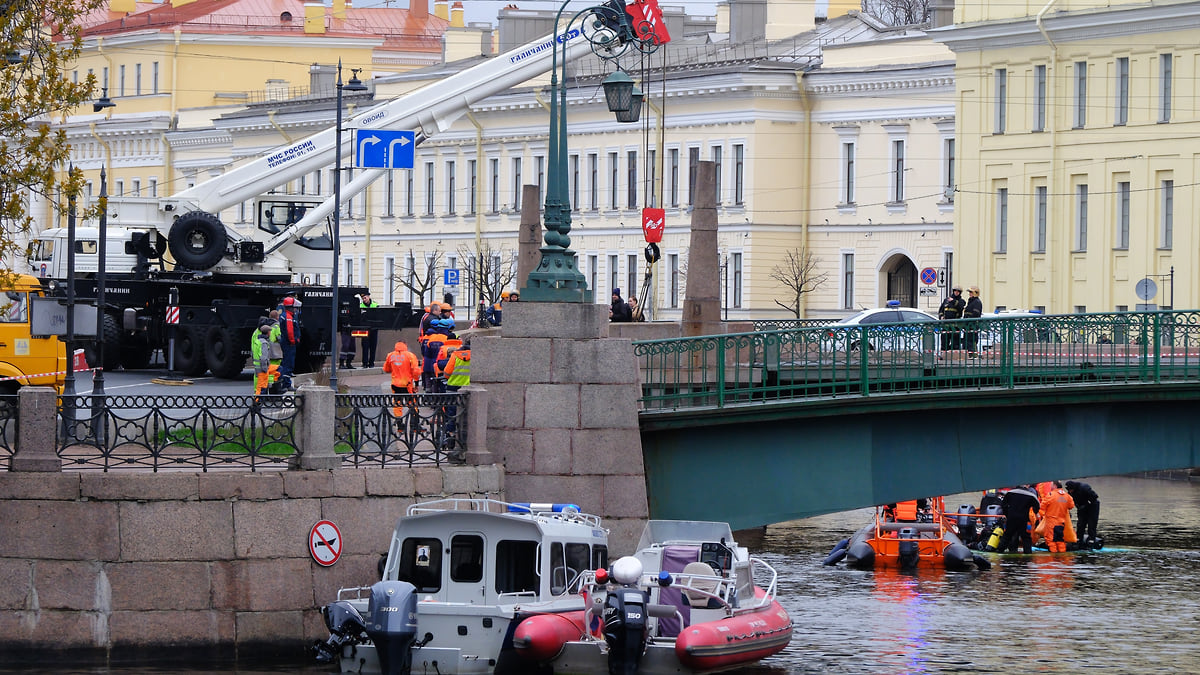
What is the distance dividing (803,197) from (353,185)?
2989 centimetres

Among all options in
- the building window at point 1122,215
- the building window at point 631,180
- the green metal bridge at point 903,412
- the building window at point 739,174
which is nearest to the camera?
the green metal bridge at point 903,412

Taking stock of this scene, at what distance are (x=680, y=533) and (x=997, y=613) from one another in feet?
23.0

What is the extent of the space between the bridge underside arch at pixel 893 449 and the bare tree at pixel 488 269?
43472mm

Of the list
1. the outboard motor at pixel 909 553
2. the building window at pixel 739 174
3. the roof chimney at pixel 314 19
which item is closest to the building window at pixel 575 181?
the building window at pixel 739 174

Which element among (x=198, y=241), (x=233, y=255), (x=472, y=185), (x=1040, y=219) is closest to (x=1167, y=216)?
(x=1040, y=219)

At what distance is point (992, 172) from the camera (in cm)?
6425

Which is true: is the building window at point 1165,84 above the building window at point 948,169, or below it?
above

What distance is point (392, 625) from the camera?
827 inches

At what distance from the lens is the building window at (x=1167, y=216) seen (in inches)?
2313

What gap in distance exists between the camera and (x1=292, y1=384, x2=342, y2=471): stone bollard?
A: 22.0 meters

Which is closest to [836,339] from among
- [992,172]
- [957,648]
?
[957,648]

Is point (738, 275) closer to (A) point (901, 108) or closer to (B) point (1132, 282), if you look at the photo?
(A) point (901, 108)

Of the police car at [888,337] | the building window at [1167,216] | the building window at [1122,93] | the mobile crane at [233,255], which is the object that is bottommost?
the police car at [888,337]

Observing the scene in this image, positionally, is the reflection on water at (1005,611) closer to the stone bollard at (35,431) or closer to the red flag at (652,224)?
the red flag at (652,224)
